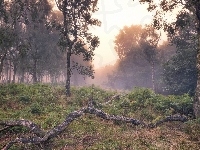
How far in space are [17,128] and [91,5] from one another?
18.1m

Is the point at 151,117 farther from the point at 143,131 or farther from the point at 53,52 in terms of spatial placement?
the point at 53,52

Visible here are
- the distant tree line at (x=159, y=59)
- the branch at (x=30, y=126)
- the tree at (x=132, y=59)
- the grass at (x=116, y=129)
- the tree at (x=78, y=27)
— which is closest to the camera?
the grass at (x=116, y=129)

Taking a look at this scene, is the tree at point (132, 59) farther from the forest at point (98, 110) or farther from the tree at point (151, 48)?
the forest at point (98, 110)

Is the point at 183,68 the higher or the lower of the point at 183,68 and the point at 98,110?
the higher

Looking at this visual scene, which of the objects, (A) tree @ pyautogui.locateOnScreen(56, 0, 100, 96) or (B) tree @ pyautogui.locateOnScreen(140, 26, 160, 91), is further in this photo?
(B) tree @ pyautogui.locateOnScreen(140, 26, 160, 91)

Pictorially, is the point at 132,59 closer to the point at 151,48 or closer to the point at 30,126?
the point at 151,48

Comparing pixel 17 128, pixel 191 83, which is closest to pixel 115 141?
pixel 17 128

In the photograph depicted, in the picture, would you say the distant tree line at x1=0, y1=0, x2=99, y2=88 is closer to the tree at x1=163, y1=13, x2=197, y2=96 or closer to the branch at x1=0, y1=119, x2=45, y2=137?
the branch at x1=0, y1=119, x2=45, y2=137

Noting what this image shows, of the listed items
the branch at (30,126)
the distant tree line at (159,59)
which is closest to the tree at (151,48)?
the distant tree line at (159,59)

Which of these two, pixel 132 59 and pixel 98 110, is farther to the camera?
pixel 132 59

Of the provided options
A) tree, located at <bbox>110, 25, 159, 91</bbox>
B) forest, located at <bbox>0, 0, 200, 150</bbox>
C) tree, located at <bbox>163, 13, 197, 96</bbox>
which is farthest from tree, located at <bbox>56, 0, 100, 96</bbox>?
tree, located at <bbox>110, 25, 159, 91</bbox>

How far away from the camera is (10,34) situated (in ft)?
71.7

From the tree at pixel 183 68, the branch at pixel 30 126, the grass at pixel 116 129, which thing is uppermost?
the tree at pixel 183 68

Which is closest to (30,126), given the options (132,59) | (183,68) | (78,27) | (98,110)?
(98,110)
